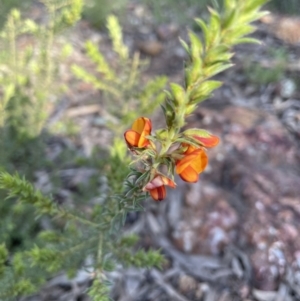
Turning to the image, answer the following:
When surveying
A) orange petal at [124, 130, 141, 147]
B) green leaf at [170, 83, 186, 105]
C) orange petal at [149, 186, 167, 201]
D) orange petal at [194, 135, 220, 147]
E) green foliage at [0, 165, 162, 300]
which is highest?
green leaf at [170, 83, 186, 105]

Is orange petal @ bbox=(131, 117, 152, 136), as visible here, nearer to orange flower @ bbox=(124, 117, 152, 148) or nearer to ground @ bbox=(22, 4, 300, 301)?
orange flower @ bbox=(124, 117, 152, 148)

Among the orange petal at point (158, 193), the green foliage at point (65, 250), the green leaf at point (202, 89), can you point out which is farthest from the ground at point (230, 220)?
the green leaf at point (202, 89)

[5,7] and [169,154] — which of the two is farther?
[5,7]

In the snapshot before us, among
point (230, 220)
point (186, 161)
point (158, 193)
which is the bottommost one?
point (230, 220)

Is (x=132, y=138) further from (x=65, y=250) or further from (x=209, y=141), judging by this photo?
(x=65, y=250)

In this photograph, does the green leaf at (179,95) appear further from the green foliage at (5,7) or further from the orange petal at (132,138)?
the green foliage at (5,7)

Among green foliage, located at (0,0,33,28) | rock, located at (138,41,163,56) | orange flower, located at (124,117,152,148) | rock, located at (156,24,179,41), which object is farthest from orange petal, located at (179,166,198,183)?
rock, located at (156,24,179,41)

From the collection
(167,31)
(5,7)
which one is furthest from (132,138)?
(167,31)

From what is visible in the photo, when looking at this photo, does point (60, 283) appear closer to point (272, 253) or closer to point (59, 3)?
point (272, 253)
